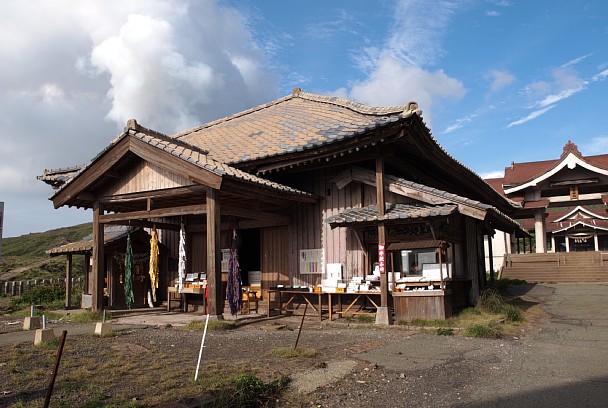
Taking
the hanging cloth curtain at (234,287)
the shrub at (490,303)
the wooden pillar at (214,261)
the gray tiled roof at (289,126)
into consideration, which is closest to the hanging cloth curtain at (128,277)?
the gray tiled roof at (289,126)

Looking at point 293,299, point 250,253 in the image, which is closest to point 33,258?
point 250,253

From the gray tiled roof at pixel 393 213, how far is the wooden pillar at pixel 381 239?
0.22m

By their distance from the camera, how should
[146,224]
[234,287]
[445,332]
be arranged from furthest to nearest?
[146,224]
[234,287]
[445,332]

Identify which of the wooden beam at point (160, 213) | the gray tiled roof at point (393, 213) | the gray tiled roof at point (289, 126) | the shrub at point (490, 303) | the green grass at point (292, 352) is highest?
the gray tiled roof at point (289, 126)

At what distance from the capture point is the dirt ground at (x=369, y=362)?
5.23 metres

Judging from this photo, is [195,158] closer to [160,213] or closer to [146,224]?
[160,213]

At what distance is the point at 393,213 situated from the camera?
1106 cm

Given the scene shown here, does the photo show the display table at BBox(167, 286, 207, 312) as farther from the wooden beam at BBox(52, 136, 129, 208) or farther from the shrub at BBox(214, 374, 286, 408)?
the shrub at BBox(214, 374, 286, 408)

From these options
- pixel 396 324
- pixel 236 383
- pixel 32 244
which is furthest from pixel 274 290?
pixel 32 244

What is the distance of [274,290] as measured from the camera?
501 inches

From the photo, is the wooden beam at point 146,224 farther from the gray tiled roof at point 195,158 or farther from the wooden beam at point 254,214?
the wooden beam at point 254,214

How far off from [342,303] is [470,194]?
8279mm

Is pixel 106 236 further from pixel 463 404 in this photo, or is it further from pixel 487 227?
pixel 463 404

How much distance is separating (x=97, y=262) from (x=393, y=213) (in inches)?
310
